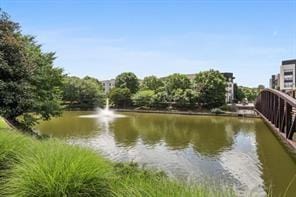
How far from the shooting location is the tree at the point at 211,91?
6157cm

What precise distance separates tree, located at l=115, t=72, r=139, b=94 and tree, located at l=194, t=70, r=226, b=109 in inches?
850

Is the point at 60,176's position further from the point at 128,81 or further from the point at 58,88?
the point at 128,81

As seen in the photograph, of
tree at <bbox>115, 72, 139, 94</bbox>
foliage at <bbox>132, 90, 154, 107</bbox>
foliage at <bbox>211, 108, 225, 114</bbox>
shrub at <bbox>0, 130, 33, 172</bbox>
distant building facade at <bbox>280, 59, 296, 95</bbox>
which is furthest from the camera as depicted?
distant building facade at <bbox>280, 59, 296, 95</bbox>

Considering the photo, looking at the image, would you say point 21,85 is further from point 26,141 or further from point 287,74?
point 287,74

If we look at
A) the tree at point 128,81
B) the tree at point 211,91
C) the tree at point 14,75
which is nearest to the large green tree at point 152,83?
the tree at point 128,81

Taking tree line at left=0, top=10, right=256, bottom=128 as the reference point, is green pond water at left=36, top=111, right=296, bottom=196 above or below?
below

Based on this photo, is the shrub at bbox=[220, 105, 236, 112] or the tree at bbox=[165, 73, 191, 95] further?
the tree at bbox=[165, 73, 191, 95]

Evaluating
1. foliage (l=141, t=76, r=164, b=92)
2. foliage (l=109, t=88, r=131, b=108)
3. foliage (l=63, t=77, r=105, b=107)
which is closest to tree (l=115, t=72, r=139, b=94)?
foliage (l=141, t=76, r=164, b=92)

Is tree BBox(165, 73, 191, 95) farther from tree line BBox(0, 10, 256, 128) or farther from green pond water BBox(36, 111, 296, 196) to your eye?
green pond water BBox(36, 111, 296, 196)

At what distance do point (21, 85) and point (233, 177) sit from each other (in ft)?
32.3

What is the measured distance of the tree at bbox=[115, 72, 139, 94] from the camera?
267ft

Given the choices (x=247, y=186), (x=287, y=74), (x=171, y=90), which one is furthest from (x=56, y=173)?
(x=287, y=74)

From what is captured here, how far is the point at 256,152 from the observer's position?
22.5 meters

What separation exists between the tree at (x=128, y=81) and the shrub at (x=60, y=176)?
Answer: 250ft
